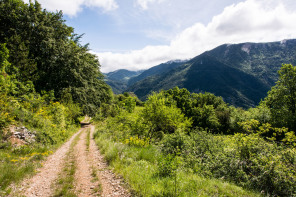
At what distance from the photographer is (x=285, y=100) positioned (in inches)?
1160

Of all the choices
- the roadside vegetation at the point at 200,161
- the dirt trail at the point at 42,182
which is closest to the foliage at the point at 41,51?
the roadside vegetation at the point at 200,161

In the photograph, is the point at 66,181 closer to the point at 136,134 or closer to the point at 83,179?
the point at 83,179

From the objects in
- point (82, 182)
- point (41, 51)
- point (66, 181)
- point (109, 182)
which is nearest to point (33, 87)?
point (41, 51)

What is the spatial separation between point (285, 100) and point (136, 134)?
32.8 metres

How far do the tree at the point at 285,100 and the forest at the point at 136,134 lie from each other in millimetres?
150

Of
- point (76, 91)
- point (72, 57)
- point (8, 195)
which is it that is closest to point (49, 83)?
point (76, 91)

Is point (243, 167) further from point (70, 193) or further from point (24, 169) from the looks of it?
point (24, 169)

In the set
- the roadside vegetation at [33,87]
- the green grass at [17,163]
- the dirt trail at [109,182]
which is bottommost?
the dirt trail at [109,182]

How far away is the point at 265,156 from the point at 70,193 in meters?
9.94

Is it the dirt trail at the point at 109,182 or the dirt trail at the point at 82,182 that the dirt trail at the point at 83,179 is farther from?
the dirt trail at the point at 109,182

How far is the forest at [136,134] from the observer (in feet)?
22.0

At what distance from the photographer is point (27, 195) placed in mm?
5641

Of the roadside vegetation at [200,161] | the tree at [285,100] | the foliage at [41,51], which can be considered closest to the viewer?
the roadside vegetation at [200,161]

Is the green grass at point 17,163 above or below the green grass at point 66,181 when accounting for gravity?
above
